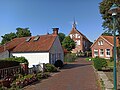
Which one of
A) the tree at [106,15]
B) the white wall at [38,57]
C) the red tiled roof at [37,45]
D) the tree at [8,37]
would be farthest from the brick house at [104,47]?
the tree at [8,37]

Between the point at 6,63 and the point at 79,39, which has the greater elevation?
the point at 79,39

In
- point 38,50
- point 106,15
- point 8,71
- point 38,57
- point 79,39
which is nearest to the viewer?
point 8,71

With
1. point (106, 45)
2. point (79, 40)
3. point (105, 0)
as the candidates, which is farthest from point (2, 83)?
point (79, 40)

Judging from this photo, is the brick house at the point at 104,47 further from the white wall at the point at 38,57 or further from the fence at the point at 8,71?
the fence at the point at 8,71

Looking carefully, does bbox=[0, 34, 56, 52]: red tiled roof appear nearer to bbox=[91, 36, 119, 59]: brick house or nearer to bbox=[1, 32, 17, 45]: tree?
bbox=[91, 36, 119, 59]: brick house

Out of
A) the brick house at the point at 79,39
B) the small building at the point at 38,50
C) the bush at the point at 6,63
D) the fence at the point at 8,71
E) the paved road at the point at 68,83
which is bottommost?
the paved road at the point at 68,83

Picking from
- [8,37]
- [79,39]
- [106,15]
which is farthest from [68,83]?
[79,39]

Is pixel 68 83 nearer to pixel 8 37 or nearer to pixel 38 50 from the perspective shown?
pixel 38 50

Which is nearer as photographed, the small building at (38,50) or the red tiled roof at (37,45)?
the small building at (38,50)

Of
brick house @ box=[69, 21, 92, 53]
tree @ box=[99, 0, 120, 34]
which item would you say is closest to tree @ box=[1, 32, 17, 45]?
brick house @ box=[69, 21, 92, 53]

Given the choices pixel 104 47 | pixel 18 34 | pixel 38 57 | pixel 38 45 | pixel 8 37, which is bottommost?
pixel 38 57

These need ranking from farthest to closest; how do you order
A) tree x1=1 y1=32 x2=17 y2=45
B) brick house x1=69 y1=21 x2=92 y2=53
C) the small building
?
brick house x1=69 y1=21 x2=92 y2=53
tree x1=1 y1=32 x2=17 y2=45
the small building

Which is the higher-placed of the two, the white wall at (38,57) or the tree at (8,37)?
the tree at (8,37)

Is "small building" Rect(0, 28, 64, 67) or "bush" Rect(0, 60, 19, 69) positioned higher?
"small building" Rect(0, 28, 64, 67)
